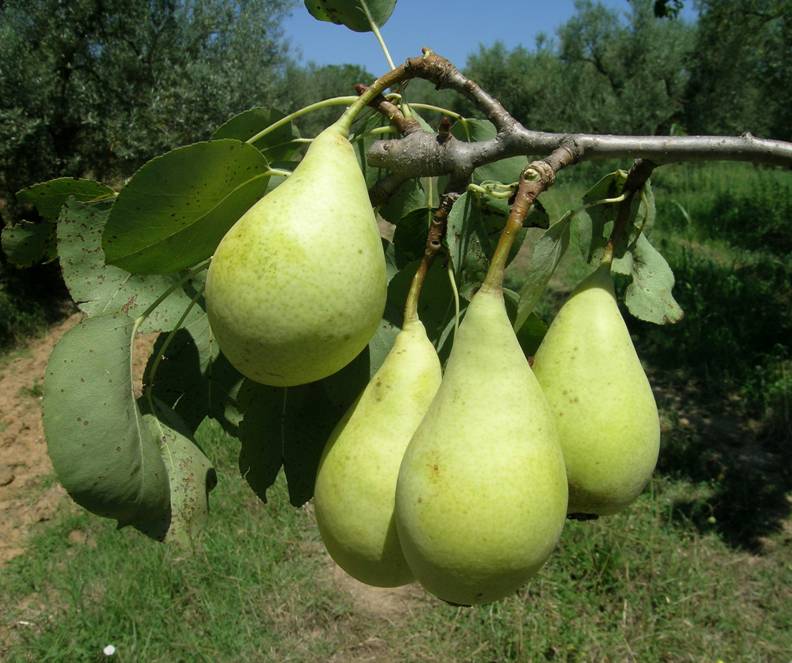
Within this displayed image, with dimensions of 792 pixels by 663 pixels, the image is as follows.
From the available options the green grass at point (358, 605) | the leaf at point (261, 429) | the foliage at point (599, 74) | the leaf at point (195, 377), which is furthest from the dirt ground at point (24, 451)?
the foliage at point (599, 74)

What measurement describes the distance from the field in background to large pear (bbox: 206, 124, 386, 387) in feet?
10.7

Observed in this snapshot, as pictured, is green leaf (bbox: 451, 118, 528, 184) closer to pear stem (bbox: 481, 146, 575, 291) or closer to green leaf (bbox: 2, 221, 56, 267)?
pear stem (bbox: 481, 146, 575, 291)

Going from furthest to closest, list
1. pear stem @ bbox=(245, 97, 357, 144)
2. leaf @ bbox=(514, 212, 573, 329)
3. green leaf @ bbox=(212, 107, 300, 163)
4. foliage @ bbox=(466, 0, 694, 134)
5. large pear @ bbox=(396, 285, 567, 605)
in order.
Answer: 1. foliage @ bbox=(466, 0, 694, 134)
2. green leaf @ bbox=(212, 107, 300, 163)
3. pear stem @ bbox=(245, 97, 357, 144)
4. leaf @ bbox=(514, 212, 573, 329)
5. large pear @ bbox=(396, 285, 567, 605)

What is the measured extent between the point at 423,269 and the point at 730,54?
20560mm

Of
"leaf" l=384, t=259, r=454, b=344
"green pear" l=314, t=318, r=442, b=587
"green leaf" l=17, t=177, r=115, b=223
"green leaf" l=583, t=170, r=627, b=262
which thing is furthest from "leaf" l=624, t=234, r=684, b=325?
"green leaf" l=17, t=177, r=115, b=223

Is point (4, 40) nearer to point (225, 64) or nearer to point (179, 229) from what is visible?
point (225, 64)

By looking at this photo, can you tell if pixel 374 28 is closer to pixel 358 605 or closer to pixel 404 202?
pixel 404 202

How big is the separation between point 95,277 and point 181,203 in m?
0.34

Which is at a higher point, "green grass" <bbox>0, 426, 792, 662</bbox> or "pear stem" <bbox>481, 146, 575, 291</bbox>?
"pear stem" <bbox>481, 146, 575, 291</bbox>

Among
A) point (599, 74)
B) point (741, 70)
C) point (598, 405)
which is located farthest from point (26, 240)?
point (599, 74)

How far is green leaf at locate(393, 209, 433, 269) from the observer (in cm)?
113

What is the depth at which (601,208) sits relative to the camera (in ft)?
3.80

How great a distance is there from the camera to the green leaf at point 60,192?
3.70 feet

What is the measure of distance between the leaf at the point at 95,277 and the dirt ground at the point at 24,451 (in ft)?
15.6
